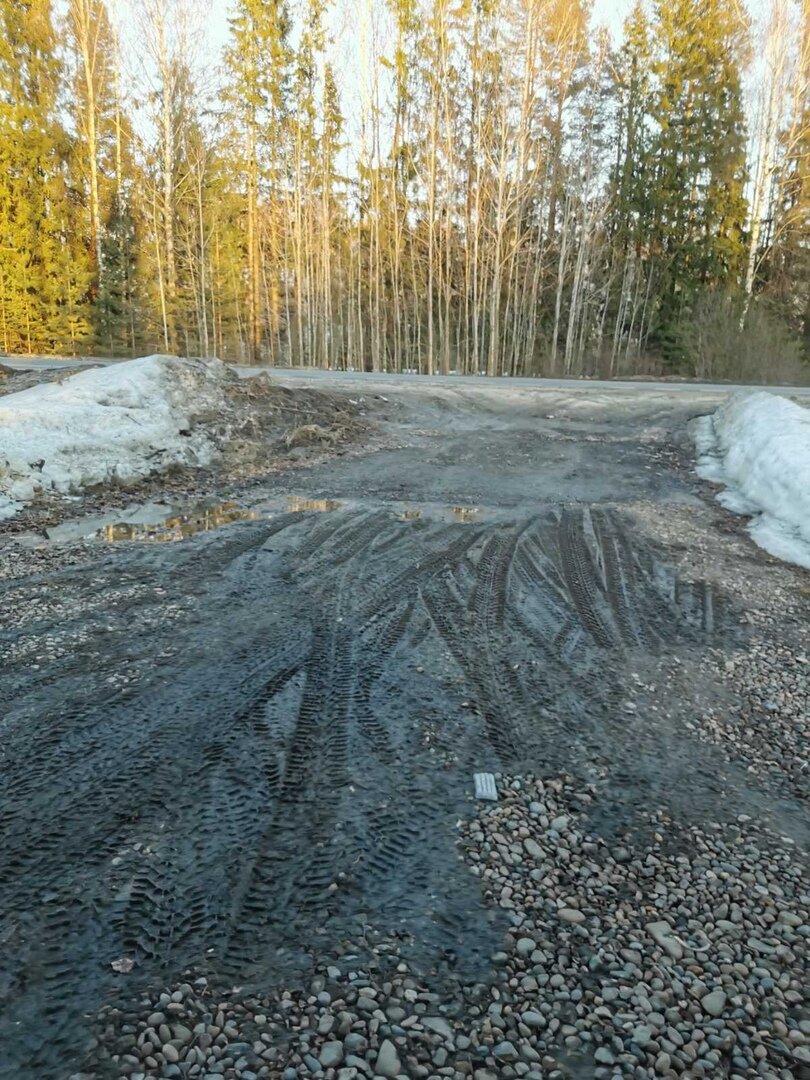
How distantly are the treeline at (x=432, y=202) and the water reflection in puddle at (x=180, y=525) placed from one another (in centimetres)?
1679

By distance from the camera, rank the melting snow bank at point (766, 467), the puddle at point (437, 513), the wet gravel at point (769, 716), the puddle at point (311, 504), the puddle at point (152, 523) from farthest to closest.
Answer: the puddle at point (311, 504), the puddle at point (437, 513), the melting snow bank at point (766, 467), the puddle at point (152, 523), the wet gravel at point (769, 716)

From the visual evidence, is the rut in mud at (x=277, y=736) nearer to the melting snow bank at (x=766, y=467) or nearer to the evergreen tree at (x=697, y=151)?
the melting snow bank at (x=766, y=467)

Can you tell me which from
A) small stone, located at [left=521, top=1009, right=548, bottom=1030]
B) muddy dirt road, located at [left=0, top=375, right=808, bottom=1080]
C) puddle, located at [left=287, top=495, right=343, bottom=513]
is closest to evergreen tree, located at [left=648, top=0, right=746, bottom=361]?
puddle, located at [left=287, top=495, right=343, bottom=513]

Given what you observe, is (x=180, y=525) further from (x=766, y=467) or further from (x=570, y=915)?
(x=766, y=467)

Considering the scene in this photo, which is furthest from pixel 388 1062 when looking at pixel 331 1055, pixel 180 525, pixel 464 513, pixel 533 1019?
pixel 464 513

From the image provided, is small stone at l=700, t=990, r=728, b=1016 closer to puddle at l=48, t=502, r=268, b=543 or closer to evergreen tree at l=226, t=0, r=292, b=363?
puddle at l=48, t=502, r=268, b=543

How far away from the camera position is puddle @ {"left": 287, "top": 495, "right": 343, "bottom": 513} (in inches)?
292

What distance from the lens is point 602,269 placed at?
26047 mm

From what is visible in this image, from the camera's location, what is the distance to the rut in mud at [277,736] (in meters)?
2.18

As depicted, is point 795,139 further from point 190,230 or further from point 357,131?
point 190,230

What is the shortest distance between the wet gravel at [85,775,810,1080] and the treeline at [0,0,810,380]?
69.7ft

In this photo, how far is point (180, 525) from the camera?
264 inches

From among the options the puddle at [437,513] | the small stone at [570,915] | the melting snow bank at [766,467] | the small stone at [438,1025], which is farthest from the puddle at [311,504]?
the small stone at [438,1025]

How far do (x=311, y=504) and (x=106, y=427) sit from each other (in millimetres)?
3028
